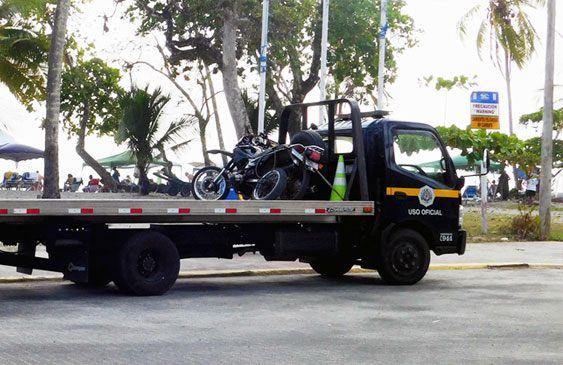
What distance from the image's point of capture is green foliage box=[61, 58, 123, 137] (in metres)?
38.7

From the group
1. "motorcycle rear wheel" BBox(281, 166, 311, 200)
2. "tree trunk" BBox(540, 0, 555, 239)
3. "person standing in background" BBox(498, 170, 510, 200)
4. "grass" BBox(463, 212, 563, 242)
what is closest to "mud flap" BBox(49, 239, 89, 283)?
"motorcycle rear wheel" BBox(281, 166, 311, 200)

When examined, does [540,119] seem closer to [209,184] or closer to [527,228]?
[527,228]

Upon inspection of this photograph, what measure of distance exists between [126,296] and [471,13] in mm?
40173

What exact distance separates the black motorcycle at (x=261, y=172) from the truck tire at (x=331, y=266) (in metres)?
1.66

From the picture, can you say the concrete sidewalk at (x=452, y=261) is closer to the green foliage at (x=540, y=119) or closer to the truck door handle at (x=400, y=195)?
the truck door handle at (x=400, y=195)

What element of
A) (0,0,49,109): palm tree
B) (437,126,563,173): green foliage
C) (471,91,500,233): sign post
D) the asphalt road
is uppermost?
(0,0,49,109): palm tree

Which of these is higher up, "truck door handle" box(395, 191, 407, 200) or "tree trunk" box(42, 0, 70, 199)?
"tree trunk" box(42, 0, 70, 199)

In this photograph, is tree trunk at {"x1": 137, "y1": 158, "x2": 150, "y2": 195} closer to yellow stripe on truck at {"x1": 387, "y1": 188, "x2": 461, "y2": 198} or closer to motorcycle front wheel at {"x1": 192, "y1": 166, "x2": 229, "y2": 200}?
motorcycle front wheel at {"x1": 192, "y1": 166, "x2": 229, "y2": 200}

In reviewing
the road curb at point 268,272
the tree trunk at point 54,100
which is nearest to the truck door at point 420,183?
the road curb at point 268,272

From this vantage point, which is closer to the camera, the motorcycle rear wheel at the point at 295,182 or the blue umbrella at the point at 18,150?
the motorcycle rear wheel at the point at 295,182

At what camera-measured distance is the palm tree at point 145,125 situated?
31578 millimetres

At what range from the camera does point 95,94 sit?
39.7 meters

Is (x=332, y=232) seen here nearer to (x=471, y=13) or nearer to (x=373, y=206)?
(x=373, y=206)

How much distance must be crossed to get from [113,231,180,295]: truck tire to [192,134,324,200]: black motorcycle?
6.73 ft
